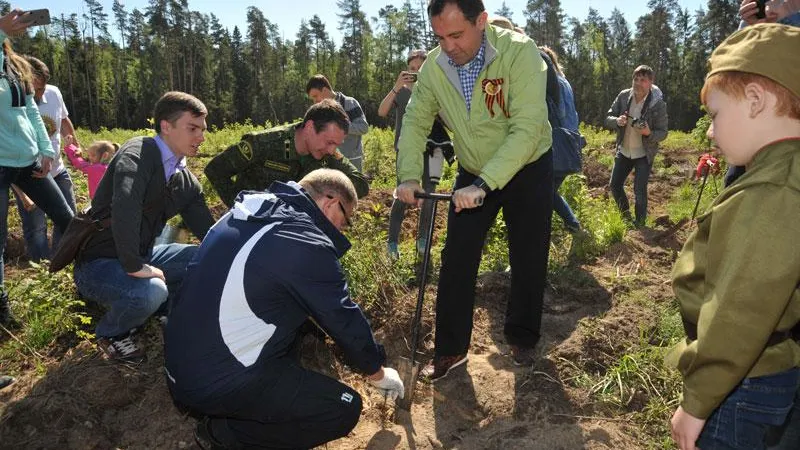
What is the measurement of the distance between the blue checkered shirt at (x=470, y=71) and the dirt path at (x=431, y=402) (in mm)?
1697

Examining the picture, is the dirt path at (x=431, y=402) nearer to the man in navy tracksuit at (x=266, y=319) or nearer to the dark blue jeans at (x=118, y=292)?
the dark blue jeans at (x=118, y=292)

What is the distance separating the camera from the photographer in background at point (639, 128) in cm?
618

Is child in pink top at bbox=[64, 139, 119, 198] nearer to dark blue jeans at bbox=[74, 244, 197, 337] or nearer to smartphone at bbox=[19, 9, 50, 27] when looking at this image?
smartphone at bbox=[19, 9, 50, 27]

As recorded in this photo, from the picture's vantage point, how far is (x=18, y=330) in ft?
12.1

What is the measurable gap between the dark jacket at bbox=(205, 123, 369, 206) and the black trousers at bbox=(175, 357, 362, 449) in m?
1.78

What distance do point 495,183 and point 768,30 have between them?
5.05 ft

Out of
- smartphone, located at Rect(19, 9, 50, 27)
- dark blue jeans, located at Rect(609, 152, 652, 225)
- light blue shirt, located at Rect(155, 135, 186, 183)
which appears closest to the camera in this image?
light blue shirt, located at Rect(155, 135, 186, 183)

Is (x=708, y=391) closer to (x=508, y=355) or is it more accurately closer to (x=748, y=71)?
(x=748, y=71)

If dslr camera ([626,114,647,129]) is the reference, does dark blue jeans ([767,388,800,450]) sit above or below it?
below

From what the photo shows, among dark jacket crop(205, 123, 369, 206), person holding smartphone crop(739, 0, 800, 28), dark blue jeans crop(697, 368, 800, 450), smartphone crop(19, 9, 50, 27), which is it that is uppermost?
smartphone crop(19, 9, 50, 27)

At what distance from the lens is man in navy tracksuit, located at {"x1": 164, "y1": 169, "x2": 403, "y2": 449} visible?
84.0 inches

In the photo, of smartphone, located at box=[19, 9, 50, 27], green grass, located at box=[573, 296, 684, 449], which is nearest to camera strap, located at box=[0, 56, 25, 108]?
smartphone, located at box=[19, 9, 50, 27]

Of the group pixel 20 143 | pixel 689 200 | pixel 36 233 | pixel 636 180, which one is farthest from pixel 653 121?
pixel 36 233

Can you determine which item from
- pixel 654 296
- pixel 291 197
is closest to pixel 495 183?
pixel 291 197
